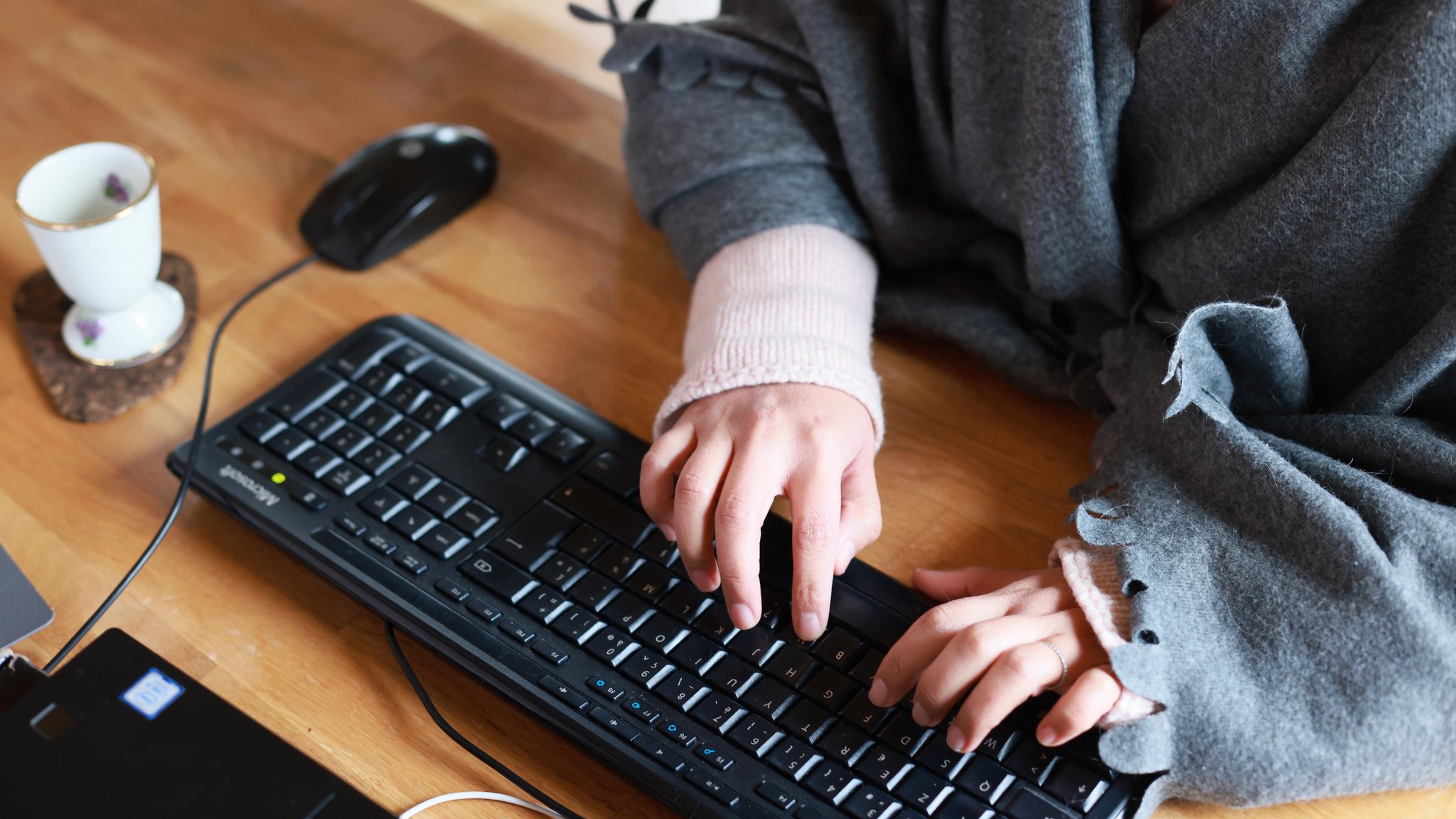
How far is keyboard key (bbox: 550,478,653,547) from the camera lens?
524 millimetres

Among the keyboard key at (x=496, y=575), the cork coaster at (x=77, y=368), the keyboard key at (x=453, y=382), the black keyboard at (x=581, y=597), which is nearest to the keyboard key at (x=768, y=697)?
the black keyboard at (x=581, y=597)

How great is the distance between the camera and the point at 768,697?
0.46 meters

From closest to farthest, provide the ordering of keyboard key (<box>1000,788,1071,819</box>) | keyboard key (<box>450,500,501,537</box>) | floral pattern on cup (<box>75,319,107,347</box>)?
keyboard key (<box>1000,788,1071,819</box>) → keyboard key (<box>450,500,501,537</box>) → floral pattern on cup (<box>75,319,107,347</box>)

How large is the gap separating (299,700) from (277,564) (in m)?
0.08

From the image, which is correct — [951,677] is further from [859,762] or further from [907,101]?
[907,101]

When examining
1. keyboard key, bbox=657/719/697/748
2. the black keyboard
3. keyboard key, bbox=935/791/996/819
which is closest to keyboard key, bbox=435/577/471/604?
the black keyboard

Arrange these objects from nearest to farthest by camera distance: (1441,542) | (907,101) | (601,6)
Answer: (1441,542), (907,101), (601,6)

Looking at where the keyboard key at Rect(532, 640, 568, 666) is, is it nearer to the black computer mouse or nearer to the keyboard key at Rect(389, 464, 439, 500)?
the keyboard key at Rect(389, 464, 439, 500)

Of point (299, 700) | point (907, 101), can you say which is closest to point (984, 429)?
point (907, 101)

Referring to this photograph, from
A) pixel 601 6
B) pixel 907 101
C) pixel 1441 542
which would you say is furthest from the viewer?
pixel 601 6

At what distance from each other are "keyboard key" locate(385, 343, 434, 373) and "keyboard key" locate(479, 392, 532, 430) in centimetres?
4

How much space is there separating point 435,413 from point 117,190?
0.66 feet

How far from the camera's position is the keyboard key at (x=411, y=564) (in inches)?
20.0

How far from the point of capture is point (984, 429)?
598 millimetres
